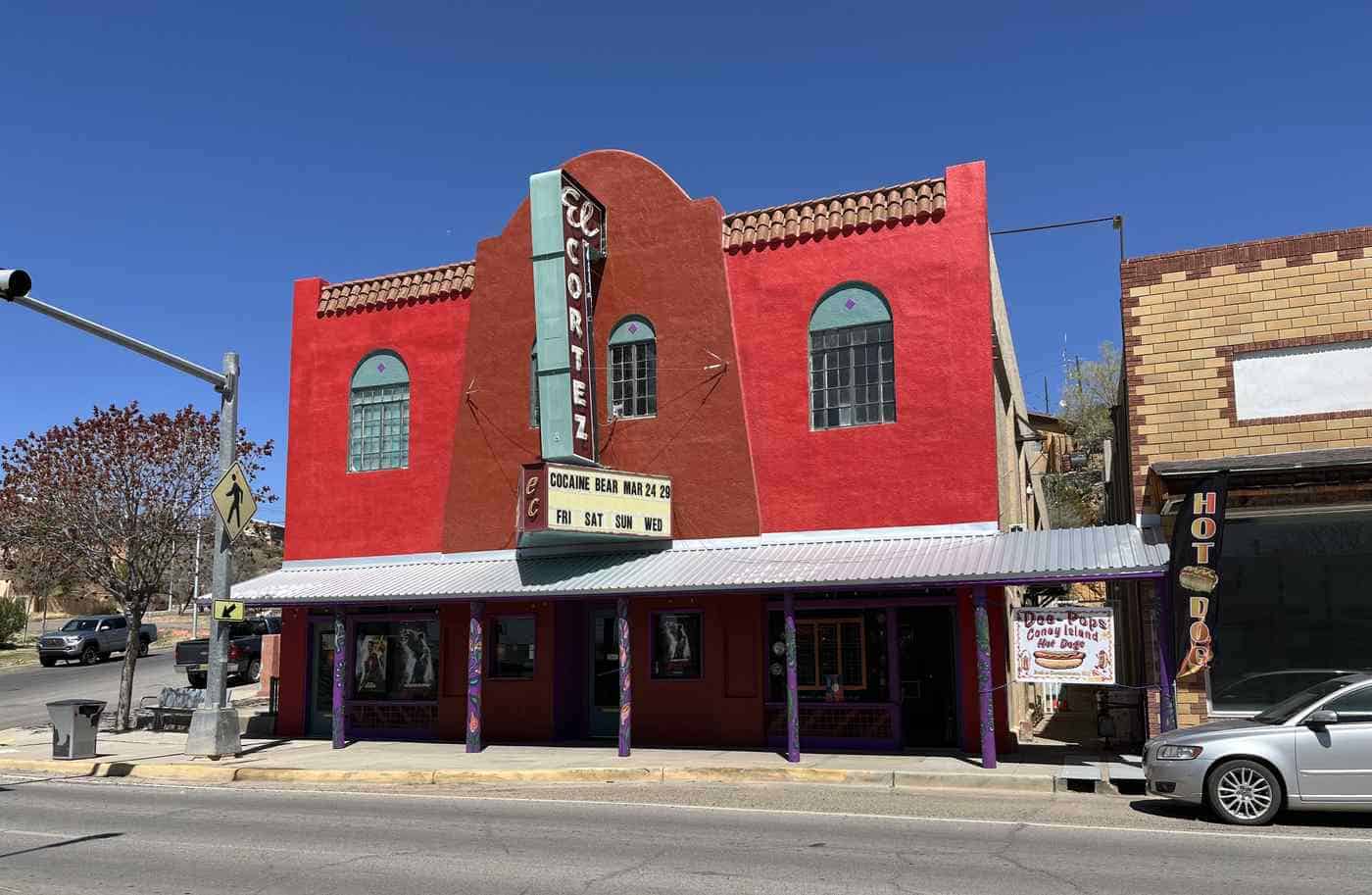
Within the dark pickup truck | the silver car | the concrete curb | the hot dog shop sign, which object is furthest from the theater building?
the dark pickup truck

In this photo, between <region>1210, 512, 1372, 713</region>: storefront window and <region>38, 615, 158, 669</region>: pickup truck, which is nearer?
<region>1210, 512, 1372, 713</region>: storefront window

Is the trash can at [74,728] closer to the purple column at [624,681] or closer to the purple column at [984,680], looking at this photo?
the purple column at [624,681]

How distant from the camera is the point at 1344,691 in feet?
35.1

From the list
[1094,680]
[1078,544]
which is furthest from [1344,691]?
[1078,544]

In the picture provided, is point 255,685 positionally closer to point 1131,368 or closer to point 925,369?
point 925,369

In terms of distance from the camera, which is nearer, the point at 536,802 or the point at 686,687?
the point at 536,802

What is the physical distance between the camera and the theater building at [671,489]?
1638 cm

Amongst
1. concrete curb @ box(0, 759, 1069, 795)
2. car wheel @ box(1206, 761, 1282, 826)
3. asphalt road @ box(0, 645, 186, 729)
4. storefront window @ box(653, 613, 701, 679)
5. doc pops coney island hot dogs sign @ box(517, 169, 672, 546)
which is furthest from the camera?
asphalt road @ box(0, 645, 186, 729)

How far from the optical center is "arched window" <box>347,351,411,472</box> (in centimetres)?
2092

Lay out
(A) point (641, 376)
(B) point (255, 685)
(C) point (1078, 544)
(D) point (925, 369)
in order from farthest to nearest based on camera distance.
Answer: (B) point (255, 685)
(A) point (641, 376)
(D) point (925, 369)
(C) point (1078, 544)

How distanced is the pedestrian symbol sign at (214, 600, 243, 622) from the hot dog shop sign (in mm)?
11687

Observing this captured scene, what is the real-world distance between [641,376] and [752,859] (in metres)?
10.9

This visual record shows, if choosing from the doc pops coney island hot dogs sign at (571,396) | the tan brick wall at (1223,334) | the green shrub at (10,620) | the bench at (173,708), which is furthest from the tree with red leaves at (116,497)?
the green shrub at (10,620)

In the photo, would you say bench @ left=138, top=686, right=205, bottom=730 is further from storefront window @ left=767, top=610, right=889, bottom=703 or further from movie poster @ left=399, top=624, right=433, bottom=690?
storefront window @ left=767, top=610, right=889, bottom=703
